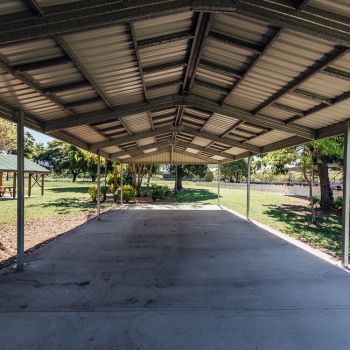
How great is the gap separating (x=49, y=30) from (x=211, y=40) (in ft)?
7.06

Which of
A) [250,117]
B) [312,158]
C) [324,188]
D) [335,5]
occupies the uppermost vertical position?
[335,5]

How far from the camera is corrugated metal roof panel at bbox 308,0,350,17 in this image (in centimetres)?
295

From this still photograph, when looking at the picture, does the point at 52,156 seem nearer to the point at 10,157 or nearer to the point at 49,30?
the point at 10,157

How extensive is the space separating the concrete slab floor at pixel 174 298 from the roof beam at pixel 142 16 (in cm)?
330

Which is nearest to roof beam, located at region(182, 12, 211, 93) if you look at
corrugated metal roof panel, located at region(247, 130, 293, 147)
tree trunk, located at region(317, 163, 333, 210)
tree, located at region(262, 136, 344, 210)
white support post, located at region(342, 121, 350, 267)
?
white support post, located at region(342, 121, 350, 267)

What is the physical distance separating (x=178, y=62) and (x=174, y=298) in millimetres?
3790

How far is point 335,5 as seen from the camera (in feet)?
9.85

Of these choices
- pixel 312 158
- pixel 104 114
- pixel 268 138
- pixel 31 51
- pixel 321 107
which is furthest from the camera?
pixel 312 158

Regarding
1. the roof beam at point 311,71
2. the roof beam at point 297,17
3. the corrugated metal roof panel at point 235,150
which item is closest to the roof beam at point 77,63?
the roof beam at point 297,17

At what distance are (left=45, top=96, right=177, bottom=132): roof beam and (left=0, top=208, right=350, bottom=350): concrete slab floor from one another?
3.02 m

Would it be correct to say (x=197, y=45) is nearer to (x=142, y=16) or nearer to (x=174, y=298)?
(x=142, y=16)

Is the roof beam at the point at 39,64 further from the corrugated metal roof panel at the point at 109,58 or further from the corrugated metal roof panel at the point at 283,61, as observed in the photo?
the corrugated metal roof panel at the point at 283,61

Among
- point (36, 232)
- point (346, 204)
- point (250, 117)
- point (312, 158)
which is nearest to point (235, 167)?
point (312, 158)

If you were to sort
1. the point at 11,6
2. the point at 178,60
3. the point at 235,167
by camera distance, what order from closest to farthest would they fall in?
the point at 11,6 < the point at 178,60 < the point at 235,167
